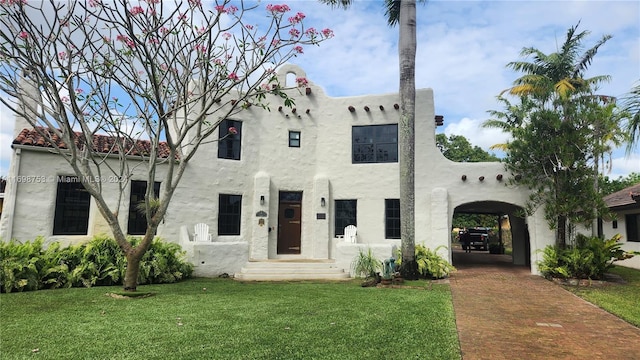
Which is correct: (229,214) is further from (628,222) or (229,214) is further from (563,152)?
(628,222)

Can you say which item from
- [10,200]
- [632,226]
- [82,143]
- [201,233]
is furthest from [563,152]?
[10,200]

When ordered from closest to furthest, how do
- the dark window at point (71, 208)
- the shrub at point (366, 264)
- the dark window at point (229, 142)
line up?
the dark window at point (71, 208) < the shrub at point (366, 264) < the dark window at point (229, 142)

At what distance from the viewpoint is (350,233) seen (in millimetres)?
14023

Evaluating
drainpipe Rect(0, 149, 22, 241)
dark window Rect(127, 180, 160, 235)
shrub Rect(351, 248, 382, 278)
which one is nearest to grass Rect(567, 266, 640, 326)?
shrub Rect(351, 248, 382, 278)

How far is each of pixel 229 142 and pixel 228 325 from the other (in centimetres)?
935

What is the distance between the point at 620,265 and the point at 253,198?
49.4ft

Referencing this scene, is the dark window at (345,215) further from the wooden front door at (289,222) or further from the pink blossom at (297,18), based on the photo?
the pink blossom at (297,18)

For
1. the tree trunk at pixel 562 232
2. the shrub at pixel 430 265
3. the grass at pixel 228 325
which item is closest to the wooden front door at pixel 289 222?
the shrub at pixel 430 265

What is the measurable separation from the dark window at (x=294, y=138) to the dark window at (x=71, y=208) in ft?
23.0

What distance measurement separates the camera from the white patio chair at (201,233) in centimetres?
1311

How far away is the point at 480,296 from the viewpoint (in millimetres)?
9070

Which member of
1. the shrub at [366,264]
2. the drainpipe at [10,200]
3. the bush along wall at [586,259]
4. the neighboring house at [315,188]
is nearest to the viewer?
the drainpipe at [10,200]

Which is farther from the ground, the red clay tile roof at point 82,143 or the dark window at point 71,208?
the red clay tile roof at point 82,143

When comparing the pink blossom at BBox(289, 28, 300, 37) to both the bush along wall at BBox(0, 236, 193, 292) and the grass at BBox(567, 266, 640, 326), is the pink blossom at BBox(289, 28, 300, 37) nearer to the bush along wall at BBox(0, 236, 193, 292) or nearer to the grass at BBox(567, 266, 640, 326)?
the bush along wall at BBox(0, 236, 193, 292)
